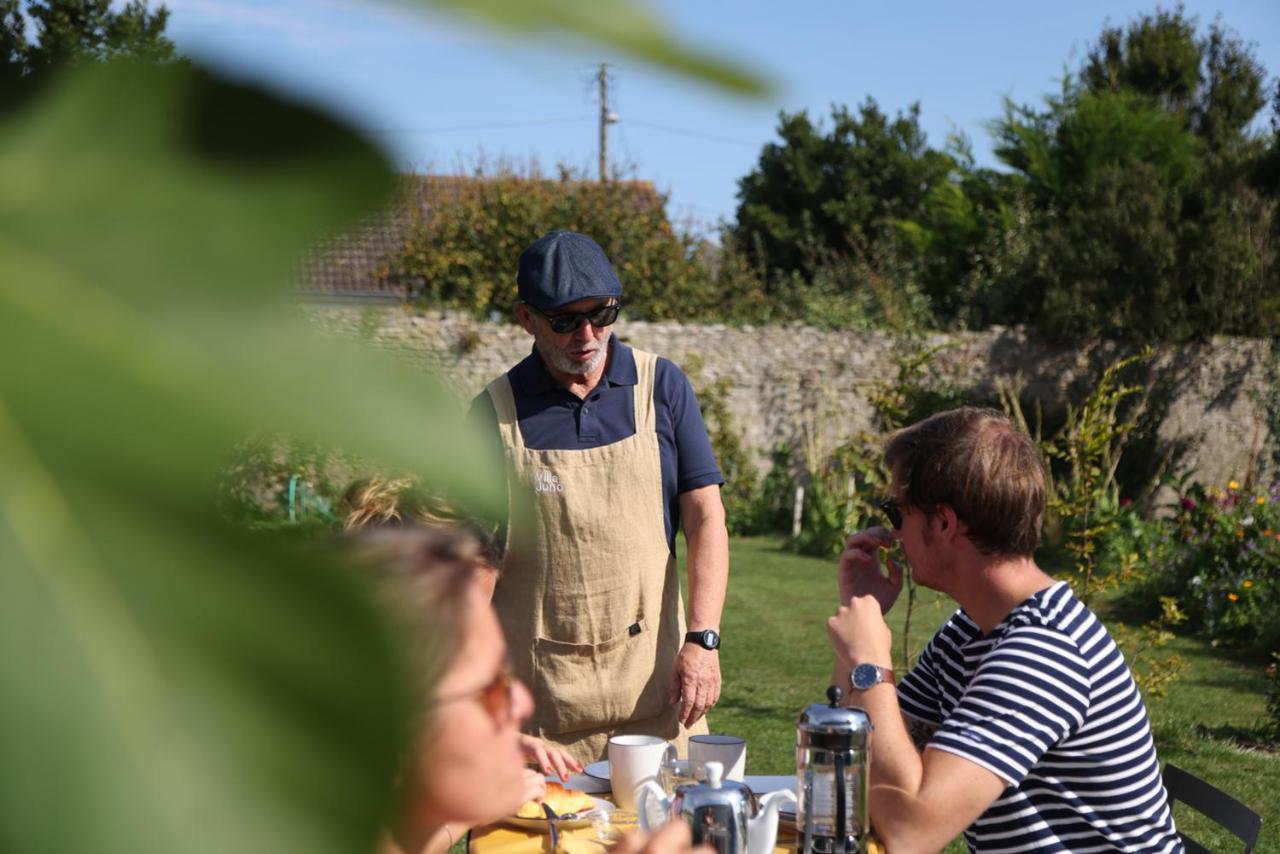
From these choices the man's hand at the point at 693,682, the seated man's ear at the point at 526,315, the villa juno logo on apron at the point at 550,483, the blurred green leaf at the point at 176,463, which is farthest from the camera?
the seated man's ear at the point at 526,315

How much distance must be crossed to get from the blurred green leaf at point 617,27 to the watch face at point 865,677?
2487 millimetres

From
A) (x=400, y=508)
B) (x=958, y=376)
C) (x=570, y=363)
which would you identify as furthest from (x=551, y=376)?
(x=958, y=376)

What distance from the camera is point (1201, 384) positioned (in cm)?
1373

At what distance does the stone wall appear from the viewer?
13523 mm

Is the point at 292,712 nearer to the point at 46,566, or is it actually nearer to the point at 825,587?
the point at 46,566

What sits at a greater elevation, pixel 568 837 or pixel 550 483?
pixel 550 483

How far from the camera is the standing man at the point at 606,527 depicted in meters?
3.26

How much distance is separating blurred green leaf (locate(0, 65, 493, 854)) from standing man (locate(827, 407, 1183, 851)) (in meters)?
2.32

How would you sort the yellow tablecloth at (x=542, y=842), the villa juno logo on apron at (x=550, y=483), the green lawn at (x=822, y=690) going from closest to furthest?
the yellow tablecloth at (x=542, y=842) → the villa juno logo on apron at (x=550, y=483) → the green lawn at (x=822, y=690)

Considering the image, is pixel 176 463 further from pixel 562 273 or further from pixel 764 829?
pixel 562 273

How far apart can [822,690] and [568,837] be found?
504cm

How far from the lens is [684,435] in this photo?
3.53 m

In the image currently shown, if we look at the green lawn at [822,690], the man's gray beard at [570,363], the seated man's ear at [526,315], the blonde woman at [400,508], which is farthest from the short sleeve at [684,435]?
the blonde woman at [400,508]

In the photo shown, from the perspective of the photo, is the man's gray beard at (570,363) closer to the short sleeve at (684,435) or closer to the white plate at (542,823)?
the short sleeve at (684,435)
